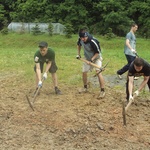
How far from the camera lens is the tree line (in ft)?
94.2

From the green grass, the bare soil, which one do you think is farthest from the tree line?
the bare soil

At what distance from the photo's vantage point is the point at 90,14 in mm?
31688

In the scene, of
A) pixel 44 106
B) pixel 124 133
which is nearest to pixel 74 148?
pixel 124 133

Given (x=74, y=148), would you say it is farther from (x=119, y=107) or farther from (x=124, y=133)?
(x=119, y=107)

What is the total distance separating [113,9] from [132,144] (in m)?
25.0

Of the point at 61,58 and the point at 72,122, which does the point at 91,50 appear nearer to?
the point at 72,122

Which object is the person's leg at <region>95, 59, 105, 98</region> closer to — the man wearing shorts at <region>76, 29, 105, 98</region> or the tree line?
the man wearing shorts at <region>76, 29, 105, 98</region>

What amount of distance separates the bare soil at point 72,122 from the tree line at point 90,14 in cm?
2029

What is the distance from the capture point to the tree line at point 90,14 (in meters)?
28.7

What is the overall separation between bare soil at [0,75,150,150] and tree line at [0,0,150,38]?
20285 millimetres

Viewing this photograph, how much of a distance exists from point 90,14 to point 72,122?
26.1 m

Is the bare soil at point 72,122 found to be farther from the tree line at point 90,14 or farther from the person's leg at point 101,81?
the tree line at point 90,14

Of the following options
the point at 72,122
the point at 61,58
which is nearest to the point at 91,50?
the point at 72,122

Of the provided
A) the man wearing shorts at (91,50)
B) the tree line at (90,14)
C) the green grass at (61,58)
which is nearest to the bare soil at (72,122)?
the man wearing shorts at (91,50)
